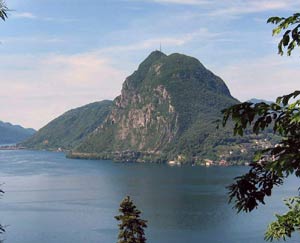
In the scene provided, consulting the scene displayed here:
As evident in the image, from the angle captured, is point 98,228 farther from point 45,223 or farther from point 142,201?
point 142,201

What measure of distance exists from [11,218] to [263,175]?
13560 cm

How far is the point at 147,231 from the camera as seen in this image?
11425 cm

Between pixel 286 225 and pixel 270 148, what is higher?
pixel 270 148

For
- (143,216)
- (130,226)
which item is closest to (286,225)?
(130,226)

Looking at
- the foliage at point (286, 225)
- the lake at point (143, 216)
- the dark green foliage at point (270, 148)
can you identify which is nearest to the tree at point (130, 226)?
the foliage at point (286, 225)

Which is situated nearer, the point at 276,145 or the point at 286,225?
the point at 276,145

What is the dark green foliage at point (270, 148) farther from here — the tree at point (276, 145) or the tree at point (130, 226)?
the tree at point (130, 226)

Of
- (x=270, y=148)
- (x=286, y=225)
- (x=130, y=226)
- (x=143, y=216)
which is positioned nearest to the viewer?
(x=270, y=148)

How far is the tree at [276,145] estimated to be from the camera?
625cm

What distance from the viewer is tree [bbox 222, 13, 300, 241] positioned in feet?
20.5

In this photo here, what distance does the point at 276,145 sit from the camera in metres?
6.98

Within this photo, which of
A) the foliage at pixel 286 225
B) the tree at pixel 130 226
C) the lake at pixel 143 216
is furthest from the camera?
the lake at pixel 143 216

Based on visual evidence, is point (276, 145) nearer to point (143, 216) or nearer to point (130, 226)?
point (130, 226)

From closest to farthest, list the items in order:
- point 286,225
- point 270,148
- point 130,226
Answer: point 270,148 < point 286,225 < point 130,226
